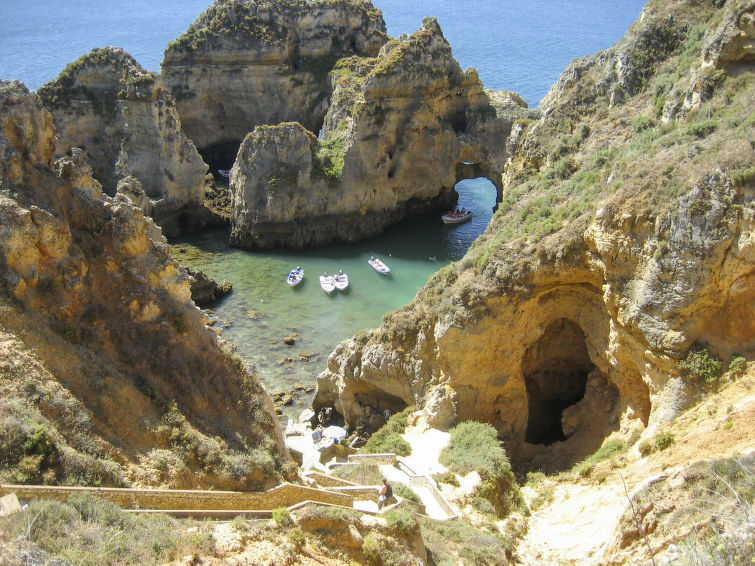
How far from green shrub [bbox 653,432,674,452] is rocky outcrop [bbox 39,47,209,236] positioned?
42.6m

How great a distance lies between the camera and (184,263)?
1905 inches

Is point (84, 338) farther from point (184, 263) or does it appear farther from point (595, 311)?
point (184, 263)

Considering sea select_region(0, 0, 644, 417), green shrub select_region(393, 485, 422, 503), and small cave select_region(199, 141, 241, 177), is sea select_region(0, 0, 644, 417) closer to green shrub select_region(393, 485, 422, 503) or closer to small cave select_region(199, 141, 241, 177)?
green shrub select_region(393, 485, 422, 503)

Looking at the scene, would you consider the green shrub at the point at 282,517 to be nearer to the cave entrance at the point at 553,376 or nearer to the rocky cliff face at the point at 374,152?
the cave entrance at the point at 553,376

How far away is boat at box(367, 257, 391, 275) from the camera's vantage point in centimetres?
4862

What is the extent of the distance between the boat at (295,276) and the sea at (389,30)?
1.52ft

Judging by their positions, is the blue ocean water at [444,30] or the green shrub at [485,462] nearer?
the green shrub at [485,462]

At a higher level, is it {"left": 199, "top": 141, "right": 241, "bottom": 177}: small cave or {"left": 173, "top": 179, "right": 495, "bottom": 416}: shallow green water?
{"left": 199, "top": 141, "right": 241, "bottom": 177}: small cave

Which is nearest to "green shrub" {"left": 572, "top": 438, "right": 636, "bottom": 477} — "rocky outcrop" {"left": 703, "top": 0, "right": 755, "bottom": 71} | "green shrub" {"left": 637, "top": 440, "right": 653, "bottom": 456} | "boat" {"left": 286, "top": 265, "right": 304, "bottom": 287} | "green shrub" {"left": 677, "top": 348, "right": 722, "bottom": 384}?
"green shrub" {"left": 637, "top": 440, "right": 653, "bottom": 456}

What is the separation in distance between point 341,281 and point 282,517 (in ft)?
104

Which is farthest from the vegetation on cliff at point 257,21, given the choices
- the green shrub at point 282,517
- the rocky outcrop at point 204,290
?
the green shrub at point 282,517

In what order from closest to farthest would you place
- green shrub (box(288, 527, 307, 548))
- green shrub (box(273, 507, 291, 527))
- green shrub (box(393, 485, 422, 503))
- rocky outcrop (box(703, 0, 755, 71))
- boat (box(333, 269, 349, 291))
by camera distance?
green shrub (box(288, 527, 307, 548))
green shrub (box(273, 507, 291, 527))
green shrub (box(393, 485, 422, 503))
rocky outcrop (box(703, 0, 755, 71))
boat (box(333, 269, 349, 291))

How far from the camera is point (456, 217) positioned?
5666 cm

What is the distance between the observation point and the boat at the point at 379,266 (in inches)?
1914
